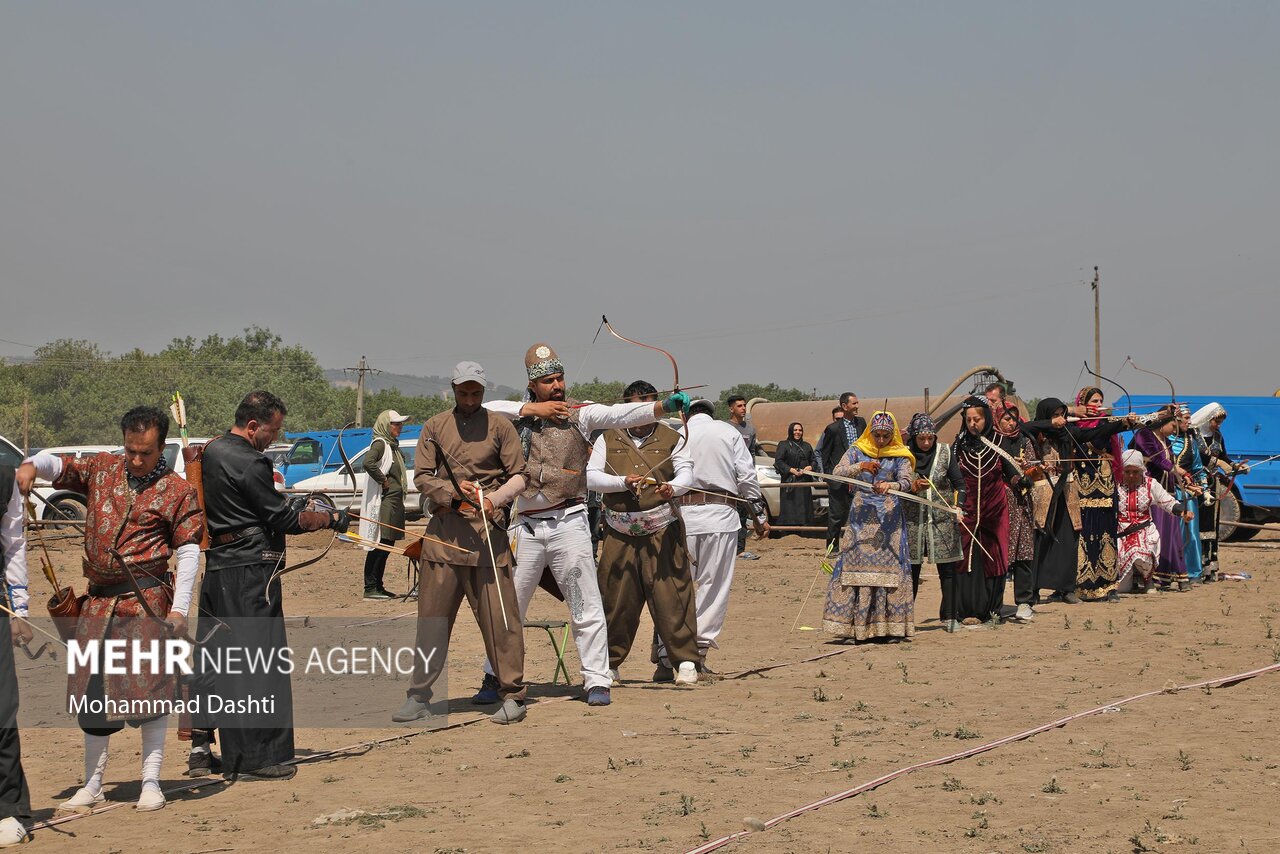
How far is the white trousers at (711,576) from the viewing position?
914 cm

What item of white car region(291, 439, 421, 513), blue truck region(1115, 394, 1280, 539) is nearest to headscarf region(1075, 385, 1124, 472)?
blue truck region(1115, 394, 1280, 539)

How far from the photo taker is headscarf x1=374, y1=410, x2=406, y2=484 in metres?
13.4

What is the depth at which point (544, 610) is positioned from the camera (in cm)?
1344

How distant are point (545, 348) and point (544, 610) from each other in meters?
6.09

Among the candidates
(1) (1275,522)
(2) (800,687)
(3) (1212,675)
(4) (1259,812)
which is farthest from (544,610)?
(1) (1275,522)

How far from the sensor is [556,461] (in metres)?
7.77

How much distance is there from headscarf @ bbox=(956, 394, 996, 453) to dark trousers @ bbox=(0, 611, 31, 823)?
765 cm

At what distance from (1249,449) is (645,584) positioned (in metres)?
14.7

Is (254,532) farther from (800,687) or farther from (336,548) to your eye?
(336,548)

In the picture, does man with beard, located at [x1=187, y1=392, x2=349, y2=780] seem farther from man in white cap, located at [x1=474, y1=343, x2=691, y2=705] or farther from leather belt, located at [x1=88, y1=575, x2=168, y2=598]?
man in white cap, located at [x1=474, y1=343, x2=691, y2=705]

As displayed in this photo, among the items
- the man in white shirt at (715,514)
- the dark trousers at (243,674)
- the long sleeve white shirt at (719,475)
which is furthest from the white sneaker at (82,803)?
the long sleeve white shirt at (719,475)

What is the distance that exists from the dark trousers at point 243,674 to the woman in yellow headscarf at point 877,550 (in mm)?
5107

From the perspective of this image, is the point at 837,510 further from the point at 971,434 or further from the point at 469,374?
the point at 469,374

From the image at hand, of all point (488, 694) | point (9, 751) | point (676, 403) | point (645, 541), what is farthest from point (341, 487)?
point (9, 751)
